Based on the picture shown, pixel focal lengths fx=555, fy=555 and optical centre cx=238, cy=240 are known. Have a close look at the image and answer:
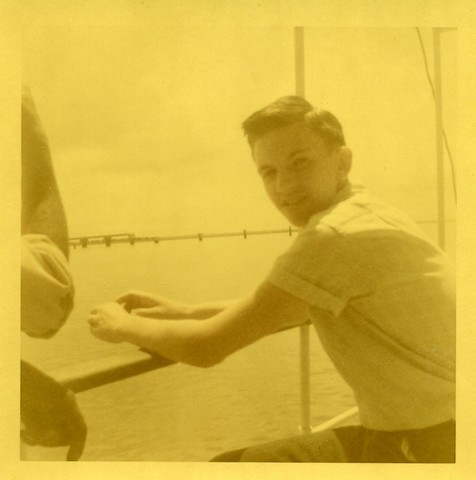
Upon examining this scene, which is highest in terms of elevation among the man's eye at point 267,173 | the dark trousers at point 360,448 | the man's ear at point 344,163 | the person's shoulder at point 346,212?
the man's ear at point 344,163

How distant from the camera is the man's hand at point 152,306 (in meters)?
0.75

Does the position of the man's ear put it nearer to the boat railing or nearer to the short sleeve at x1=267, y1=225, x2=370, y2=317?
the short sleeve at x1=267, y1=225, x2=370, y2=317

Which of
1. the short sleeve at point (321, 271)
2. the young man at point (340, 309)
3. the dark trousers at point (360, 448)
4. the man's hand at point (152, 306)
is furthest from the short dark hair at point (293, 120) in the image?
the dark trousers at point (360, 448)

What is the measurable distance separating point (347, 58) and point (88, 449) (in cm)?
65

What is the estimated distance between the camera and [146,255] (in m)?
0.75

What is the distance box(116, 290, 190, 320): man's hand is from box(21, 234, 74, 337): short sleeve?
3.5 inches

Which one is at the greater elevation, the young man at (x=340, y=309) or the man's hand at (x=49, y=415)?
the young man at (x=340, y=309)

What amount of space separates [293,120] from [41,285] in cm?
41

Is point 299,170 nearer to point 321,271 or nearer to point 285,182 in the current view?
point 285,182

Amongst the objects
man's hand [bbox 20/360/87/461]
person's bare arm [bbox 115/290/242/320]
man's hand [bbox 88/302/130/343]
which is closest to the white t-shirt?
person's bare arm [bbox 115/290/242/320]

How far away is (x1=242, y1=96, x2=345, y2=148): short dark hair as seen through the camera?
74cm

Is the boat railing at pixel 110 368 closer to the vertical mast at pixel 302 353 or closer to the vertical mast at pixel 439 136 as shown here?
the vertical mast at pixel 302 353

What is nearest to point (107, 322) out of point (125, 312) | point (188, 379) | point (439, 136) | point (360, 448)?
point (125, 312)

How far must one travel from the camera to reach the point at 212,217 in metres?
0.77
